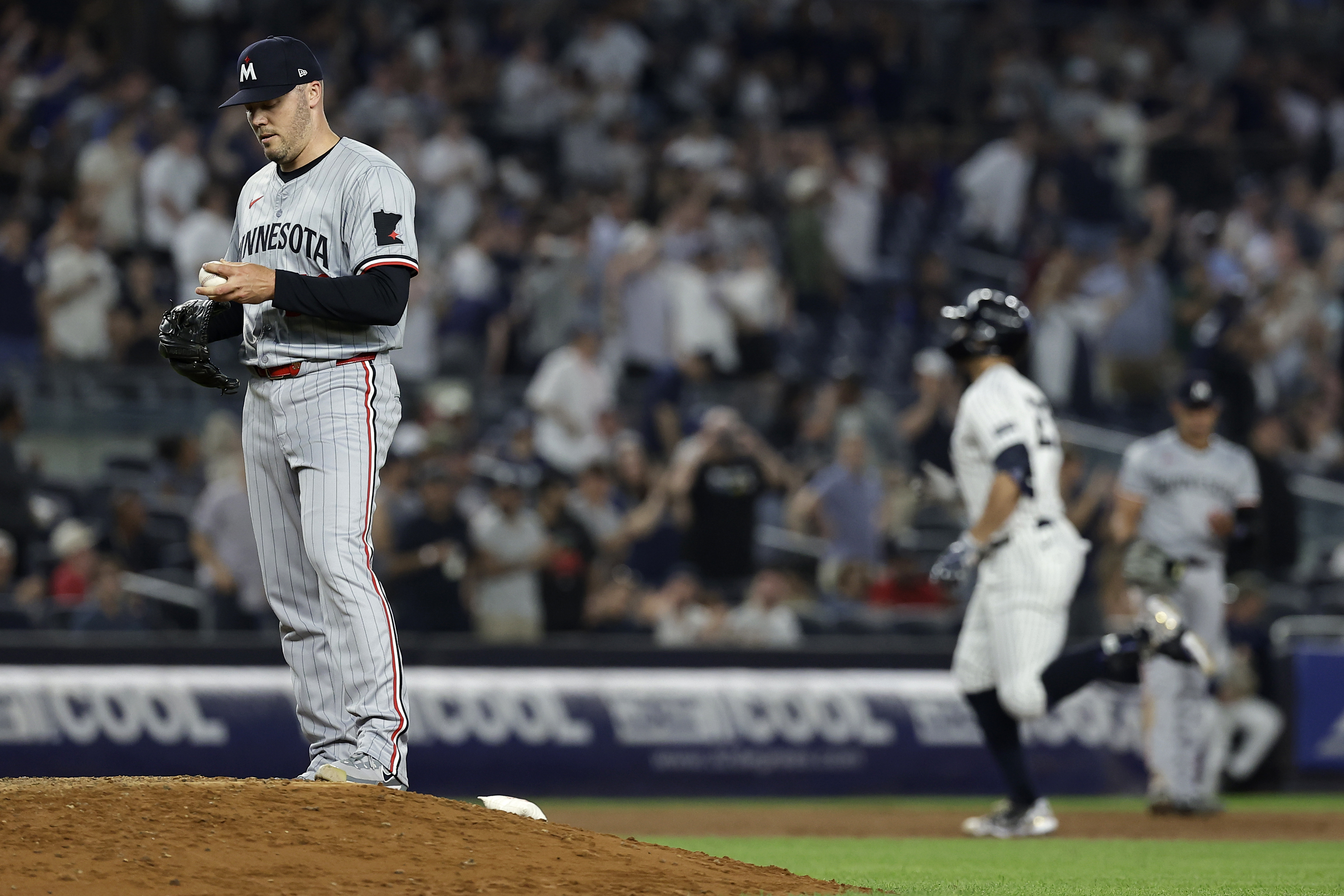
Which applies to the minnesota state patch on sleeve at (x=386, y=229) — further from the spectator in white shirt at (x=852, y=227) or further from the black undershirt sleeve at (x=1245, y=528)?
the spectator in white shirt at (x=852, y=227)

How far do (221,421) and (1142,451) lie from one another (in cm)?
614

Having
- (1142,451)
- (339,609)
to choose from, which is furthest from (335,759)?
(1142,451)

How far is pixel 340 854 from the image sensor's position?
185 inches

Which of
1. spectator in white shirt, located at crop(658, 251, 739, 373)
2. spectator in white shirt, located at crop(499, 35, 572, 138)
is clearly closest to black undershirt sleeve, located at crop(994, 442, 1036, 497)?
spectator in white shirt, located at crop(658, 251, 739, 373)

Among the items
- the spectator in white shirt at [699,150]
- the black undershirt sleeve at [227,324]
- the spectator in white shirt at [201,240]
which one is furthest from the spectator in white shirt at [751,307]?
the black undershirt sleeve at [227,324]

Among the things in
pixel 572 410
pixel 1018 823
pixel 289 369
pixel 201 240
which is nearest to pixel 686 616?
pixel 572 410

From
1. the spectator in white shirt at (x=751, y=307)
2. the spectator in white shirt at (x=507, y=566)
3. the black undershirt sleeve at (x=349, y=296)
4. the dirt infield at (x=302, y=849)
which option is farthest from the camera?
the spectator in white shirt at (x=751, y=307)

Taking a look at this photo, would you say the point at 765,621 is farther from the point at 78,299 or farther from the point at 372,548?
the point at 372,548

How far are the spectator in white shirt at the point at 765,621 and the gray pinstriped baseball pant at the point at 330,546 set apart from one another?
6490 millimetres

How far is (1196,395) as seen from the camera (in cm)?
992

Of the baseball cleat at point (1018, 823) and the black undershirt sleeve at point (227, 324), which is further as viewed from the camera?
the baseball cleat at point (1018, 823)

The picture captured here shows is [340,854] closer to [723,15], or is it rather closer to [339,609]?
[339,609]

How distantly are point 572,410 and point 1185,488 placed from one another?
4946mm

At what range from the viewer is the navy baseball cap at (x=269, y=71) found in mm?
5582
